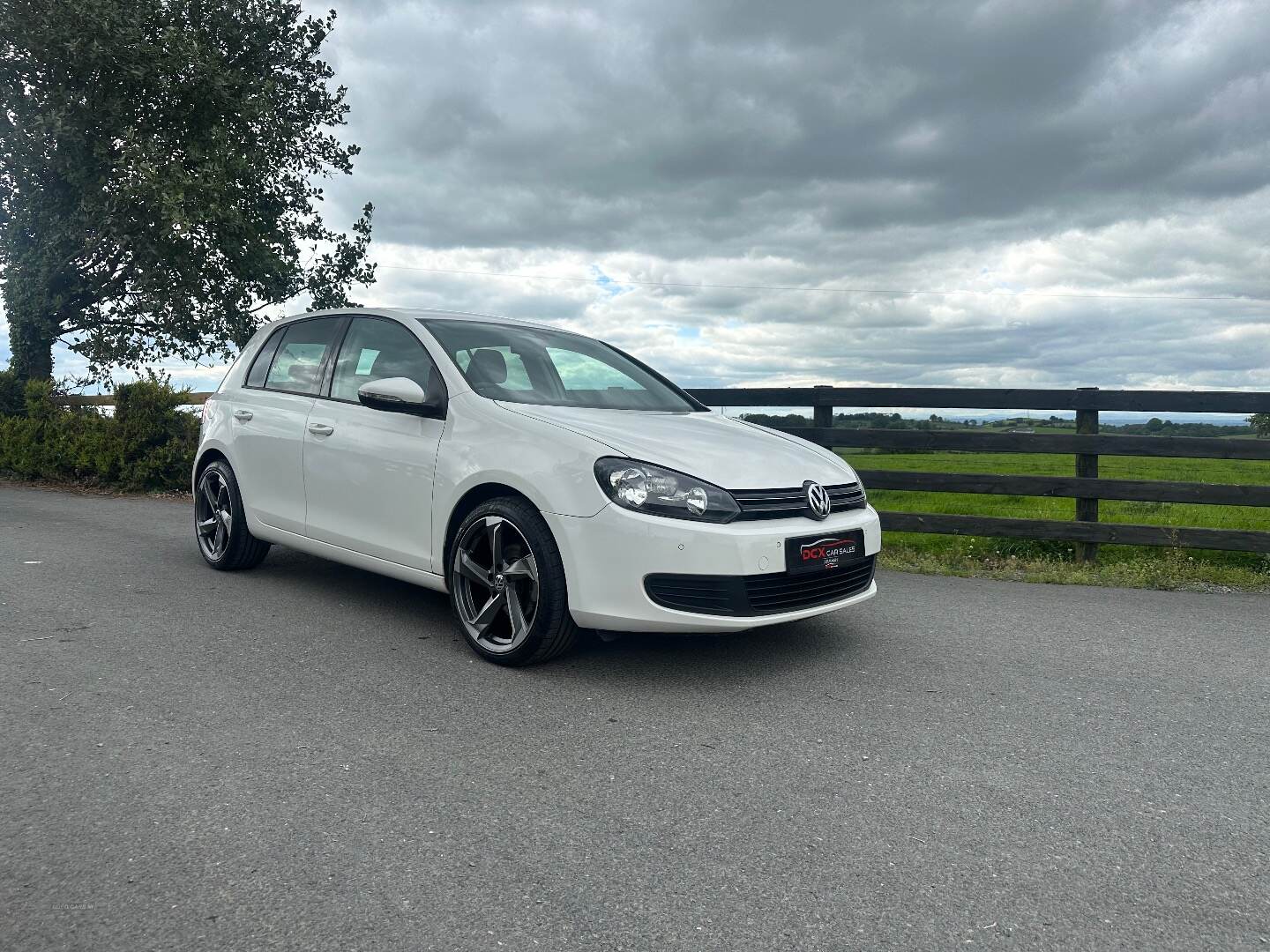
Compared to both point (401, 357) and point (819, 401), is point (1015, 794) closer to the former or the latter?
point (401, 357)

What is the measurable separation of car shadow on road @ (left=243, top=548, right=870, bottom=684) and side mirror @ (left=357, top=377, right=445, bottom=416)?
1.20 metres

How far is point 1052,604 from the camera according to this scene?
20.8 feet

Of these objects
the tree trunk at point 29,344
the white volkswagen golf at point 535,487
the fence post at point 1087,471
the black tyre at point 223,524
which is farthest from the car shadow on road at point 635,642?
the tree trunk at point 29,344

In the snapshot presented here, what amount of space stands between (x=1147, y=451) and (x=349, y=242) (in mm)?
15780

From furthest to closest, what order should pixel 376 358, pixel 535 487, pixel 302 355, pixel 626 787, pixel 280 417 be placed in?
1. pixel 302 355
2. pixel 280 417
3. pixel 376 358
4. pixel 535 487
5. pixel 626 787

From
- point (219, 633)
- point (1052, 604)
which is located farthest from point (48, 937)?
point (1052, 604)

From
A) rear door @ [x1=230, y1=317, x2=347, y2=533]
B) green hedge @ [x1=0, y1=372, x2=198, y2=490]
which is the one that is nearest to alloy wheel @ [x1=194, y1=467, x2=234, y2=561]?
rear door @ [x1=230, y1=317, x2=347, y2=533]

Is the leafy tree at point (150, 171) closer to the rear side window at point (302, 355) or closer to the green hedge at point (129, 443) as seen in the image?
the green hedge at point (129, 443)

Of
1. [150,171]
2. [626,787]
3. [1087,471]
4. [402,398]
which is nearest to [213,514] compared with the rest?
[402,398]

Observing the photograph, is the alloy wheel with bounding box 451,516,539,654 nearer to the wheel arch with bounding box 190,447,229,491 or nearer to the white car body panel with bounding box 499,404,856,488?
the white car body panel with bounding box 499,404,856,488

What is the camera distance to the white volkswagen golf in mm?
4078

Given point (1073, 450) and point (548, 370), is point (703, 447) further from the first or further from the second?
point (1073, 450)

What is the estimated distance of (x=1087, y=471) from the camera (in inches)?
313

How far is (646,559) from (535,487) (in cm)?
62
